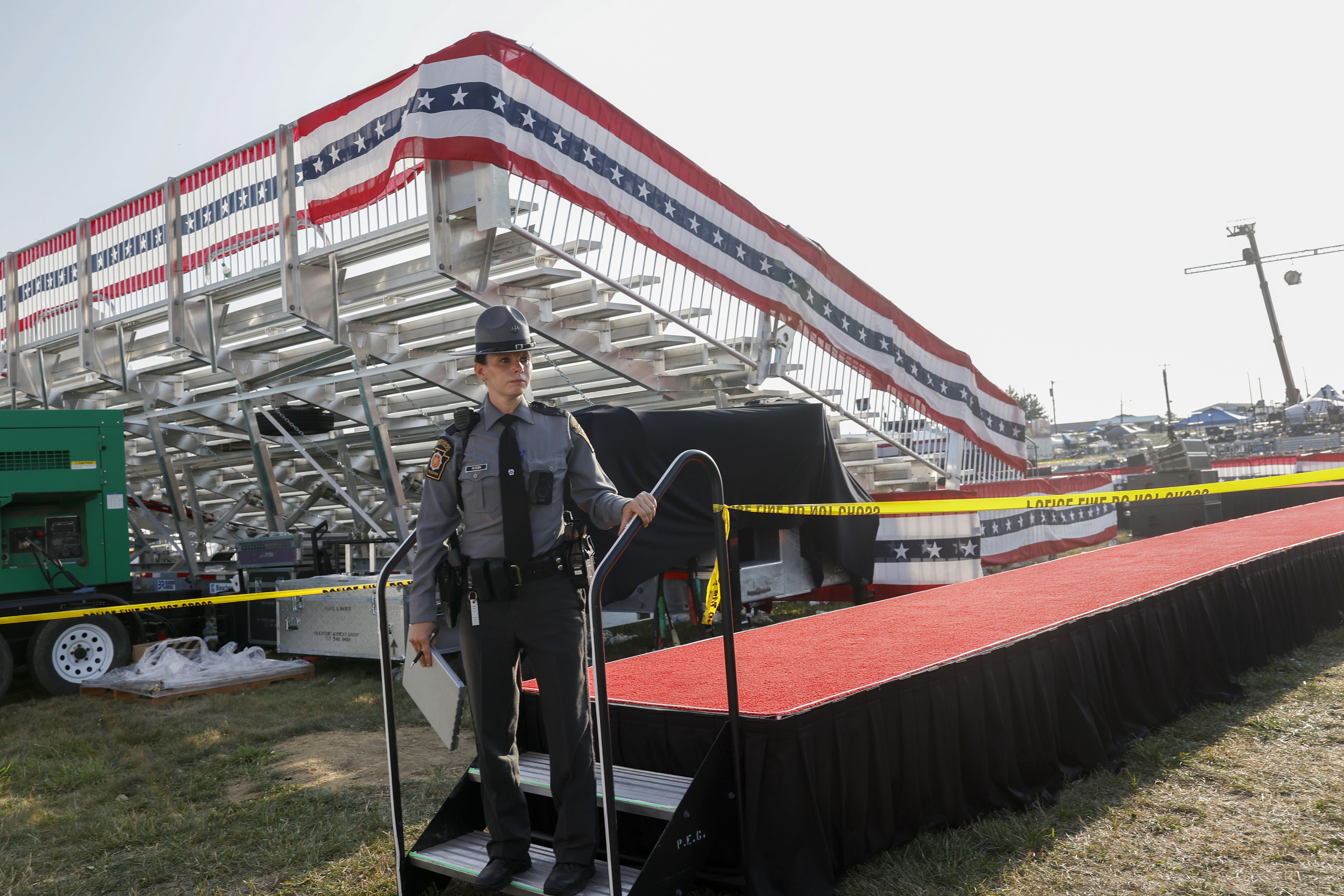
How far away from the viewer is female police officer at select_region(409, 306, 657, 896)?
292 cm

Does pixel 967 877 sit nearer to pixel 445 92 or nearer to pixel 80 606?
pixel 445 92

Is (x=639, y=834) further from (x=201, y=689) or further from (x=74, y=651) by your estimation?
(x=74, y=651)

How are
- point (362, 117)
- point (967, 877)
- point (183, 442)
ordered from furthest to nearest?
1. point (183, 442)
2. point (362, 117)
3. point (967, 877)

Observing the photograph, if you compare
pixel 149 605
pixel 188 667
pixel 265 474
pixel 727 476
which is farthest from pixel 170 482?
pixel 727 476

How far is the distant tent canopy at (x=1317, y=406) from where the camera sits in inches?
1312

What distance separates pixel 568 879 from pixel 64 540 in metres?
7.49

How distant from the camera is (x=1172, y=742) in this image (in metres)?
4.62

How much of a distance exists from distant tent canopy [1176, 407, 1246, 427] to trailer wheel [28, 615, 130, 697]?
49568mm

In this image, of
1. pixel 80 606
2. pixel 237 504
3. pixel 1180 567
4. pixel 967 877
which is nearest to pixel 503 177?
pixel 80 606

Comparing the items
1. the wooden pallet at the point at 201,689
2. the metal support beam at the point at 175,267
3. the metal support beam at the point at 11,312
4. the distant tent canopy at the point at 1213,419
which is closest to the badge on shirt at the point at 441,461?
the wooden pallet at the point at 201,689

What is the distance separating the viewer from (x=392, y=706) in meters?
3.40

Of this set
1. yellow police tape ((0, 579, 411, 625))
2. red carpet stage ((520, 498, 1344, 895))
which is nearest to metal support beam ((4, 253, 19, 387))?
yellow police tape ((0, 579, 411, 625))

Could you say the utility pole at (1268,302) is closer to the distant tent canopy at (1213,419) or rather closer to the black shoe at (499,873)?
the distant tent canopy at (1213,419)

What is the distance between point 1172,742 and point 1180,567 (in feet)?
5.86
